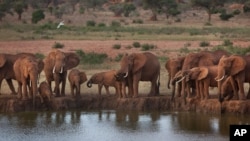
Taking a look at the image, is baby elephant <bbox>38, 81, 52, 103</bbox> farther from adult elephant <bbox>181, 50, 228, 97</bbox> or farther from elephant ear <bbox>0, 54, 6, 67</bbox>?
adult elephant <bbox>181, 50, 228, 97</bbox>

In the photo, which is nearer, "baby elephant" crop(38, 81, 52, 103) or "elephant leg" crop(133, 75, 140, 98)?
"baby elephant" crop(38, 81, 52, 103)

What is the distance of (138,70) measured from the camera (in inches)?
970

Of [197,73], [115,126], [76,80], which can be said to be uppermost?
[197,73]

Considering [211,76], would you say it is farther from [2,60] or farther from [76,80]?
[2,60]

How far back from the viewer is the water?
62.4 feet

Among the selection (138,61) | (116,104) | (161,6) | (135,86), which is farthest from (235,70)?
(161,6)

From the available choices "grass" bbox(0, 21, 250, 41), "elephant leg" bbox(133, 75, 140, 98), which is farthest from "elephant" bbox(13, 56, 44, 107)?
"grass" bbox(0, 21, 250, 41)

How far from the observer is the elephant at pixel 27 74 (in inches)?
902

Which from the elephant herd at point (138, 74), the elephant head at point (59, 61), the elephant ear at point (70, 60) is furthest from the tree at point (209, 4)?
the elephant herd at point (138, 74)

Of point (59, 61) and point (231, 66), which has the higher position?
point (59, 61)

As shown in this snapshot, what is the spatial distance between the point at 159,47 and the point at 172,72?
16.6 metres

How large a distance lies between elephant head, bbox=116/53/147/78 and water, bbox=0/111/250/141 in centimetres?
165

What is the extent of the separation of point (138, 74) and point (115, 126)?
4.23 metres

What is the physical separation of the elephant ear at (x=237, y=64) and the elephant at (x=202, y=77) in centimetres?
81
